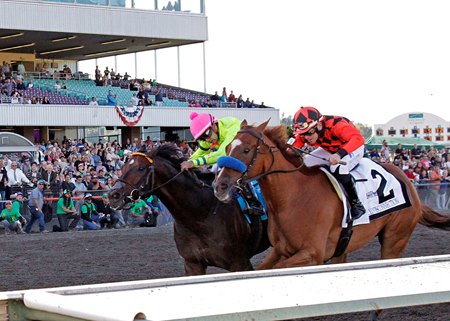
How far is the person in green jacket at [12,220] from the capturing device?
56.6 feet

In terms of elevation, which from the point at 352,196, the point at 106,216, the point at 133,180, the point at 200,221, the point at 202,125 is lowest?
the point at 106,216

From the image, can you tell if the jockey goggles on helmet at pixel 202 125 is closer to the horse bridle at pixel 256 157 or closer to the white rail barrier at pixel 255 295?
the horse bridle at pixel 256 157

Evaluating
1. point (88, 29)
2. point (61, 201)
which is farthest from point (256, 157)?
point (88, 29)

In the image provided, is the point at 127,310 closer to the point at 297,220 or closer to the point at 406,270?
the point at 406,270

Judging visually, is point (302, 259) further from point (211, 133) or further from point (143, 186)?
point (143, 186)

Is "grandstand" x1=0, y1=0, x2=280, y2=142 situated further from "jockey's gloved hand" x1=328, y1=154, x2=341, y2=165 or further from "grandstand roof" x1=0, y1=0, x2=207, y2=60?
"jockey's gloved hand" x1=328, y1=154, x2=341, y2=165

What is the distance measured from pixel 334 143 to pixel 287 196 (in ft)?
3.16

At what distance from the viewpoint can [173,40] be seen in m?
37.1

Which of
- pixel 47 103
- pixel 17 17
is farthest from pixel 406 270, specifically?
pixel 17 17

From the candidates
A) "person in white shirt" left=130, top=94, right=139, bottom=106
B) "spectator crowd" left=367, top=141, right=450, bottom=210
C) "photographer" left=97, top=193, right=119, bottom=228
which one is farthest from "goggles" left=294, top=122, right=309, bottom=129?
"person in white shirt" left=130, top=94, right=139, bottom=106

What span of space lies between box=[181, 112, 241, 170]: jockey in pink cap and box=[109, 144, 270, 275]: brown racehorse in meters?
0.15

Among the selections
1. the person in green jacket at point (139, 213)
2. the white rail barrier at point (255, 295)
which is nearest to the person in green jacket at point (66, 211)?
the person in green jacket at point (139, 213)

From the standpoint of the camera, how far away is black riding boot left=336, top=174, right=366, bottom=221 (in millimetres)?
7348

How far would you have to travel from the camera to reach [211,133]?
25.6ft
